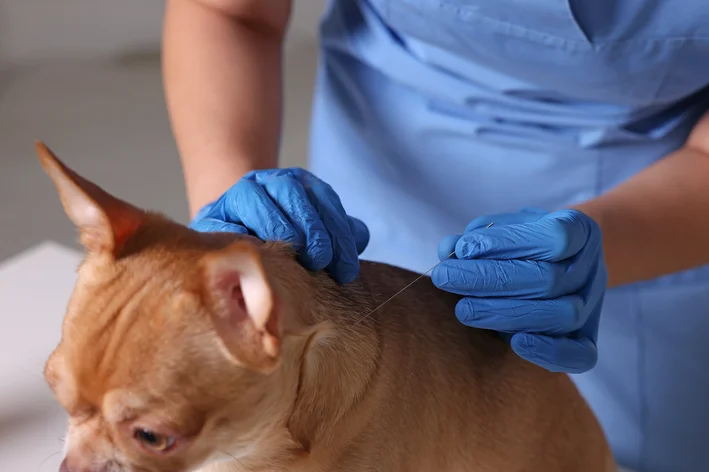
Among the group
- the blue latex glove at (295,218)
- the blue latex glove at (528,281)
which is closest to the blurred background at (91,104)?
the blue latex glove at (295,218)

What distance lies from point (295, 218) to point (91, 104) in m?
2.98

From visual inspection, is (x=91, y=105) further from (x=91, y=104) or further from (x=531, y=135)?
(x=531, y=135)

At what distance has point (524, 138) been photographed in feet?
4.36

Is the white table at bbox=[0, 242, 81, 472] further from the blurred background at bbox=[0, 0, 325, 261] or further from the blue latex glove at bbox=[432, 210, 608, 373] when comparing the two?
the blurred background at bbox=[0, 0, 325, 261]

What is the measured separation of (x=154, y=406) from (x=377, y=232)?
84 centimetres

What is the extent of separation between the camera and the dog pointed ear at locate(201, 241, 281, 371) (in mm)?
625

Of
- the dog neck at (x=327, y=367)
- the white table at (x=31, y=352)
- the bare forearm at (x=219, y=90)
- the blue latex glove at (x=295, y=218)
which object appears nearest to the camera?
the dog neck at (x=327, y=367)

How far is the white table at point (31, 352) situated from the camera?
3.67ft

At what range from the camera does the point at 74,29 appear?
12.3ft

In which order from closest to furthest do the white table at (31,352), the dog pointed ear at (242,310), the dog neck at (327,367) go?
the dog pointed ear at (242,310) → the dog neck at (327,367) → the white table at (31,352)

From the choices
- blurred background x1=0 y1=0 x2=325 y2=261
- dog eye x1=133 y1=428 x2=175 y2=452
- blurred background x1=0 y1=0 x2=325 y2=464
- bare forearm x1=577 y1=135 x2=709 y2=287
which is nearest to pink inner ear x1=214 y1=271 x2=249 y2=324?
dog eye x1=133 y1=428 x2=175 y2=452

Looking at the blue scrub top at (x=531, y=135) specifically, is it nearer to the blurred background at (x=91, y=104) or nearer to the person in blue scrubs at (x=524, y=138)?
the person in blue scrubs at (x=524, y=138)

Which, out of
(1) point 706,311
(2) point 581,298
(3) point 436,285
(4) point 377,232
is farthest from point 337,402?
(1) point 706,311

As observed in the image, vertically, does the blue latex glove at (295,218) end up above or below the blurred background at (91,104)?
above
